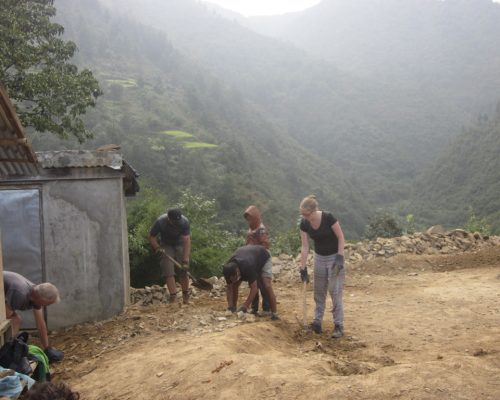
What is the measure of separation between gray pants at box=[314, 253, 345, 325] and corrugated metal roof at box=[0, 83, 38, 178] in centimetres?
341

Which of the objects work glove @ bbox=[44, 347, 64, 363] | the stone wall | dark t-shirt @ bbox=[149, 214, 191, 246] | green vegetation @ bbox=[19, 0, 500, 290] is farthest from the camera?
green vegetation @ bbox=[19, 0, 500, 290]

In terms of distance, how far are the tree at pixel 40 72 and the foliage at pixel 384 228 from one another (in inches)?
412

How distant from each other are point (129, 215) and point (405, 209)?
49417 millimetres

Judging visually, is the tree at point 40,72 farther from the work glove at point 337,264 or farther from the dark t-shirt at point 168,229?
the work glove at point 337,264

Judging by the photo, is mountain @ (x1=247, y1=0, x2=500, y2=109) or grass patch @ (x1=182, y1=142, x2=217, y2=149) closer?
grass patch @ (x1=182, y1=142, x2=217, y2=149)

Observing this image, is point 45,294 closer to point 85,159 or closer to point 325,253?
point 85,159

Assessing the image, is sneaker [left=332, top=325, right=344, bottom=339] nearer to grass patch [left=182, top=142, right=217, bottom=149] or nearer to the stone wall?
the stone wall

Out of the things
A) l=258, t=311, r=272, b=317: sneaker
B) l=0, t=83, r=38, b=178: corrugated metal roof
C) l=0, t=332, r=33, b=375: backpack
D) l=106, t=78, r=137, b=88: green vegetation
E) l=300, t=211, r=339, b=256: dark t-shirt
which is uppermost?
l=106, t=78, r=137, b=88: green vegetation

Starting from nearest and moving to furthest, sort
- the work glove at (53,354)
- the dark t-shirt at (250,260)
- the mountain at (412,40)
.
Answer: the work glove at (53,354), the dark t-shirt at (250,260), the mountain at (412,40)

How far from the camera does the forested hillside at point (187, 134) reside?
36969 mm

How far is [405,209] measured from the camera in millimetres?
57094

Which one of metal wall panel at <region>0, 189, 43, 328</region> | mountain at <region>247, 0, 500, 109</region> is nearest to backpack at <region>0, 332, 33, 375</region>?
metal wall panel at <region>0, 189, 43, 328</region>

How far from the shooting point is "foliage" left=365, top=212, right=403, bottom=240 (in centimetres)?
1750

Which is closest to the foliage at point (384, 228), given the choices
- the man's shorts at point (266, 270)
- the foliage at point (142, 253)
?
the foliage at point (142, 253)
